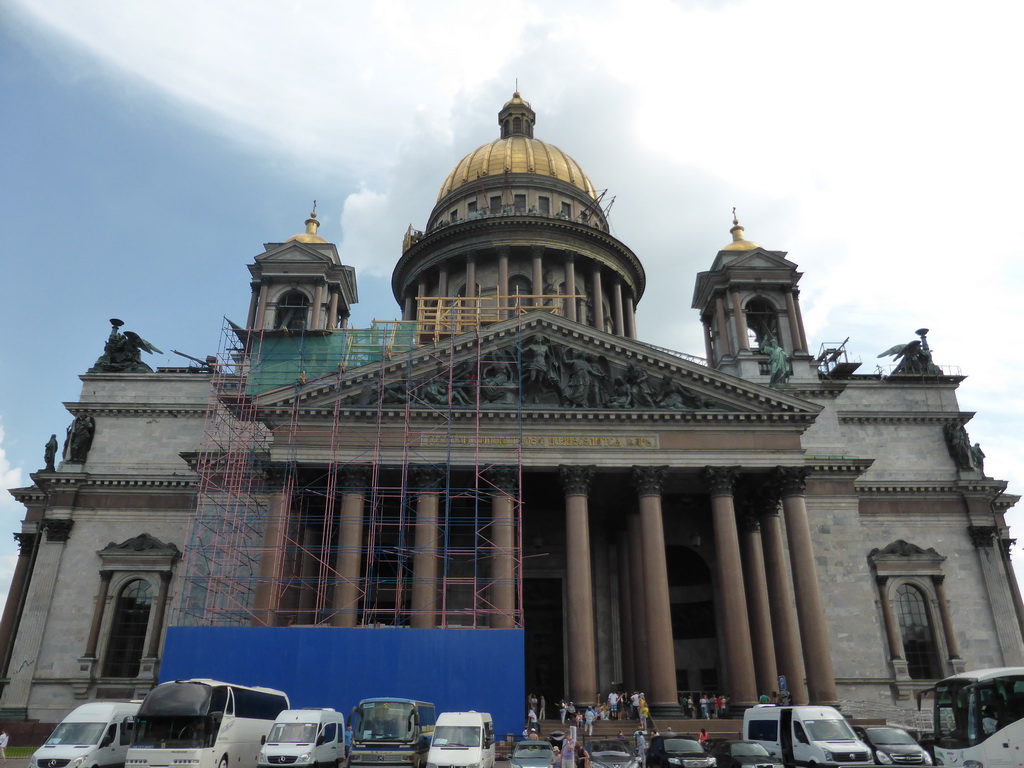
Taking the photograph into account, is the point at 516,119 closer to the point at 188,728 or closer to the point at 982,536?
the point at 982,536

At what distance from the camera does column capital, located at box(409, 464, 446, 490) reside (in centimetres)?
3206

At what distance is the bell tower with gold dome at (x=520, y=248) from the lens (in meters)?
54.1

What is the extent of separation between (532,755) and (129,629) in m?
26.2

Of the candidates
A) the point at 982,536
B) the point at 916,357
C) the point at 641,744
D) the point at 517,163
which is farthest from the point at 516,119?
the point at 641,744

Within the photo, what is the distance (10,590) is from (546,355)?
29.9 meters

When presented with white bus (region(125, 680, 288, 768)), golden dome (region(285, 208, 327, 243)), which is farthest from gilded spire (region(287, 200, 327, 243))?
white bus (region(125, 680, 288, 768))

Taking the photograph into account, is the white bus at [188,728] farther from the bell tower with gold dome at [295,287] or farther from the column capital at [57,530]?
the bell tower with gold dome at [295,287]

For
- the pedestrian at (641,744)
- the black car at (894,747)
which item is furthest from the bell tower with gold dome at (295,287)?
the black car at (894,747)

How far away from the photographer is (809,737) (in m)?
20.2

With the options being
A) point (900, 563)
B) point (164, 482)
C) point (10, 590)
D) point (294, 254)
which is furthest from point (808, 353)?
point (10, 590)

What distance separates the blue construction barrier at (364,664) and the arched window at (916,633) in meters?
22.3

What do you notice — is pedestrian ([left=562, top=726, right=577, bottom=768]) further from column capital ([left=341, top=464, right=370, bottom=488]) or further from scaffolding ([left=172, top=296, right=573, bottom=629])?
column capital ([left=341, top=464, right=370, bottom=488])

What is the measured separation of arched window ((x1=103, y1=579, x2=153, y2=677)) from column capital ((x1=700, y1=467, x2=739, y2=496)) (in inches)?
1066

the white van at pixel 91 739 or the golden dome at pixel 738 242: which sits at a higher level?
the golden dome at pixel 738 242
